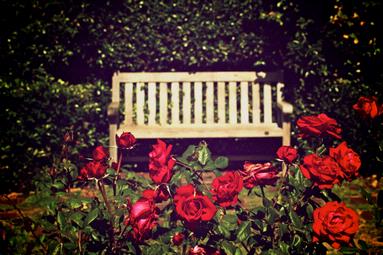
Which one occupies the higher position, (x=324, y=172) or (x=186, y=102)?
(x=324, y=172)

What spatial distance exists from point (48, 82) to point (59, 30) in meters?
0.63

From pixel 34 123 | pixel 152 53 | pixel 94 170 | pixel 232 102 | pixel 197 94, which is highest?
pixel 152 53

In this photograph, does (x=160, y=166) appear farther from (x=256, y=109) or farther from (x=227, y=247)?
(x=256, y=109)

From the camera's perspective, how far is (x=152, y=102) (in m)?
5.00

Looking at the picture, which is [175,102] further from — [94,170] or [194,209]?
[194,209]

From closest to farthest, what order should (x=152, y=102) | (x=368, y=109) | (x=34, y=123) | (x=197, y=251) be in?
(x=197, y=251), (x=368, y=109), (x=34, y=123), (x=152, y=102)

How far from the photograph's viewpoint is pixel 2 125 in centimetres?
417

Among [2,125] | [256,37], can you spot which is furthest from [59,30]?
[256,37]

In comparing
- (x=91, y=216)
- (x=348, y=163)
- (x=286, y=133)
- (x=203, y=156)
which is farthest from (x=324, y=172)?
(x=286, y=133)

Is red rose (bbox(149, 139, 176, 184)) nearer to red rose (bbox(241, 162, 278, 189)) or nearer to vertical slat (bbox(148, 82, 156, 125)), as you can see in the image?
red rose (bbox(241, 162, 278, 189))

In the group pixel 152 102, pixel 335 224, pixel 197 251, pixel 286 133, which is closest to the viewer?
pixel 335 224

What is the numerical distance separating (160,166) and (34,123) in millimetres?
3339

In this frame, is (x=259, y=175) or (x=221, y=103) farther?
(x=221, y=103)

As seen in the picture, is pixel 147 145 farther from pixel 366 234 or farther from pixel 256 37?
pixel 366 234
